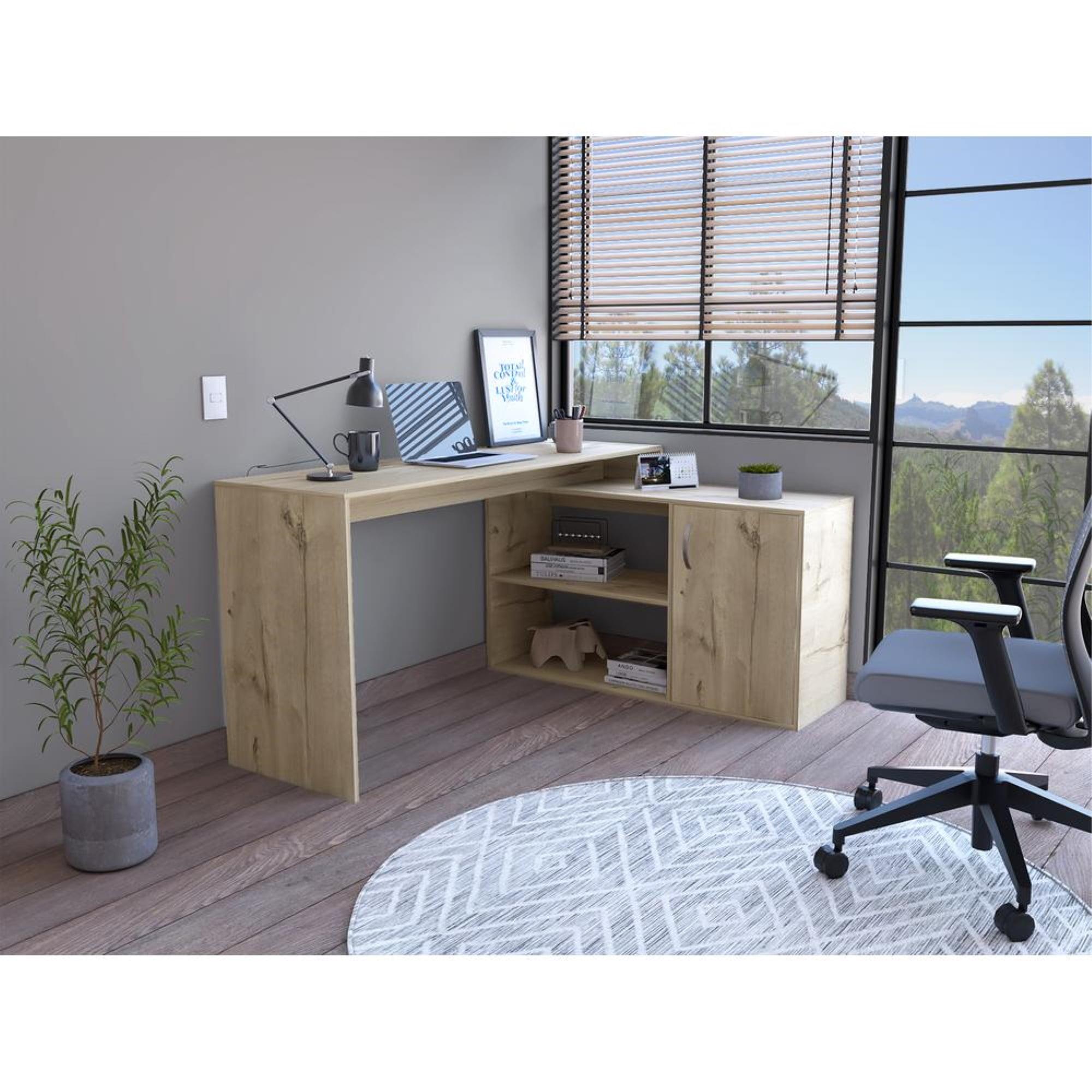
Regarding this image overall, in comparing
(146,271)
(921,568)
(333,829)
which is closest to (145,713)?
(333,829)

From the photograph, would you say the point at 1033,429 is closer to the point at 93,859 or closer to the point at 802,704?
the point at 802,704

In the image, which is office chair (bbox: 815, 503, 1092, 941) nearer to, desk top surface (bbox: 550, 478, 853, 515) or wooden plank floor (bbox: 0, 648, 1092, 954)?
wooden plank floor (bbox: 0, 648, 1092, 954)

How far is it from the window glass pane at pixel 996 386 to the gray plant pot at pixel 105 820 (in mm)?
2665

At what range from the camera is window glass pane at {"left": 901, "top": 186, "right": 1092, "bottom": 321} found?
418 centimetres

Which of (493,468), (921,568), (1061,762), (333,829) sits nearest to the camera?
(333,829)

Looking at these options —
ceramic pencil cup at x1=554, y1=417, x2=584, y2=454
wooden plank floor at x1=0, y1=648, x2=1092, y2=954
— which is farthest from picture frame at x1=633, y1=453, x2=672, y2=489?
wooden plank floor at x1=0, y1=648, x2=1092, y2=954

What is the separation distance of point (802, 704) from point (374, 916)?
169cm

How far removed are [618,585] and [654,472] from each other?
44 centimetres

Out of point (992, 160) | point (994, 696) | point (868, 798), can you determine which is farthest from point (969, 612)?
point (992, 160)

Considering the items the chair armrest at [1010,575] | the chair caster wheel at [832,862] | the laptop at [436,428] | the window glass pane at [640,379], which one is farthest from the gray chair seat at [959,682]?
the window glass pane at [640,379]

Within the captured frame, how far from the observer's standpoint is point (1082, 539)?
2.49 metres

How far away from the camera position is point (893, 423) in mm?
3893

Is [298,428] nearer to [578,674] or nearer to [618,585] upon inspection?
[618,585]

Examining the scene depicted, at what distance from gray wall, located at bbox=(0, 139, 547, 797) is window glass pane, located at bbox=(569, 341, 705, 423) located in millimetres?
289
